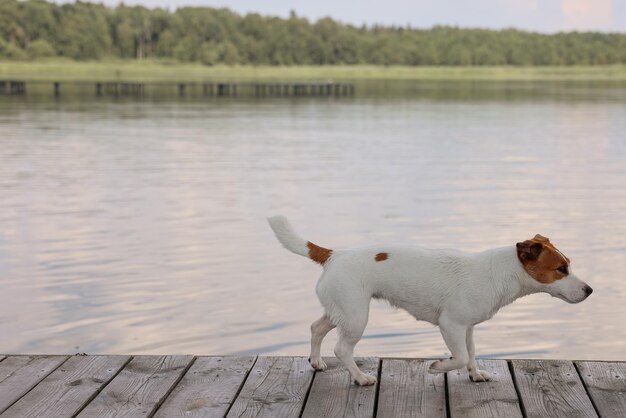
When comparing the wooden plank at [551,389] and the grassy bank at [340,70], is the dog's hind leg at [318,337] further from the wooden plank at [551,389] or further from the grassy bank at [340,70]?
the grassy bank at [340,70]

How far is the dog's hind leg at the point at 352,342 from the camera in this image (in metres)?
4.95

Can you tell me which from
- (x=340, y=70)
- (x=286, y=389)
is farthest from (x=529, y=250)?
(x=340, y=70)

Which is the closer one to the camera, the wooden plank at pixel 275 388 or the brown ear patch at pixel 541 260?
the wooden plank at pixel 275 388

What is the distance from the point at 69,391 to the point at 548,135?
32.8 m

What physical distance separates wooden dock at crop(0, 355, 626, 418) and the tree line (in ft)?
544

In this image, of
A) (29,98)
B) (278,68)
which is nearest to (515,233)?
(29,98)

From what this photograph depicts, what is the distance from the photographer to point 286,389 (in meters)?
5.02

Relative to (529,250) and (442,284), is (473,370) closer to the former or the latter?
(442,284)

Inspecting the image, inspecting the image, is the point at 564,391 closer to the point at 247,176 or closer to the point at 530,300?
the point at 530,300

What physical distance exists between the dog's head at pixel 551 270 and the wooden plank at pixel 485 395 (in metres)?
0.57

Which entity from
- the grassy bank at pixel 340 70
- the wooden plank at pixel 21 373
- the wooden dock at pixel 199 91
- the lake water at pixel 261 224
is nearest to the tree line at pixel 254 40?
the grassy bank at pixel 340 70

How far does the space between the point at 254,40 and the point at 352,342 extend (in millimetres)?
182323

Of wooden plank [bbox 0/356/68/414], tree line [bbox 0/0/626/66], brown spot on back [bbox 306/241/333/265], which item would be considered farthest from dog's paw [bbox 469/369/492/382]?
tree line [bbox 0/0/626/66]

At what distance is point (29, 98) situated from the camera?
2539 inches
